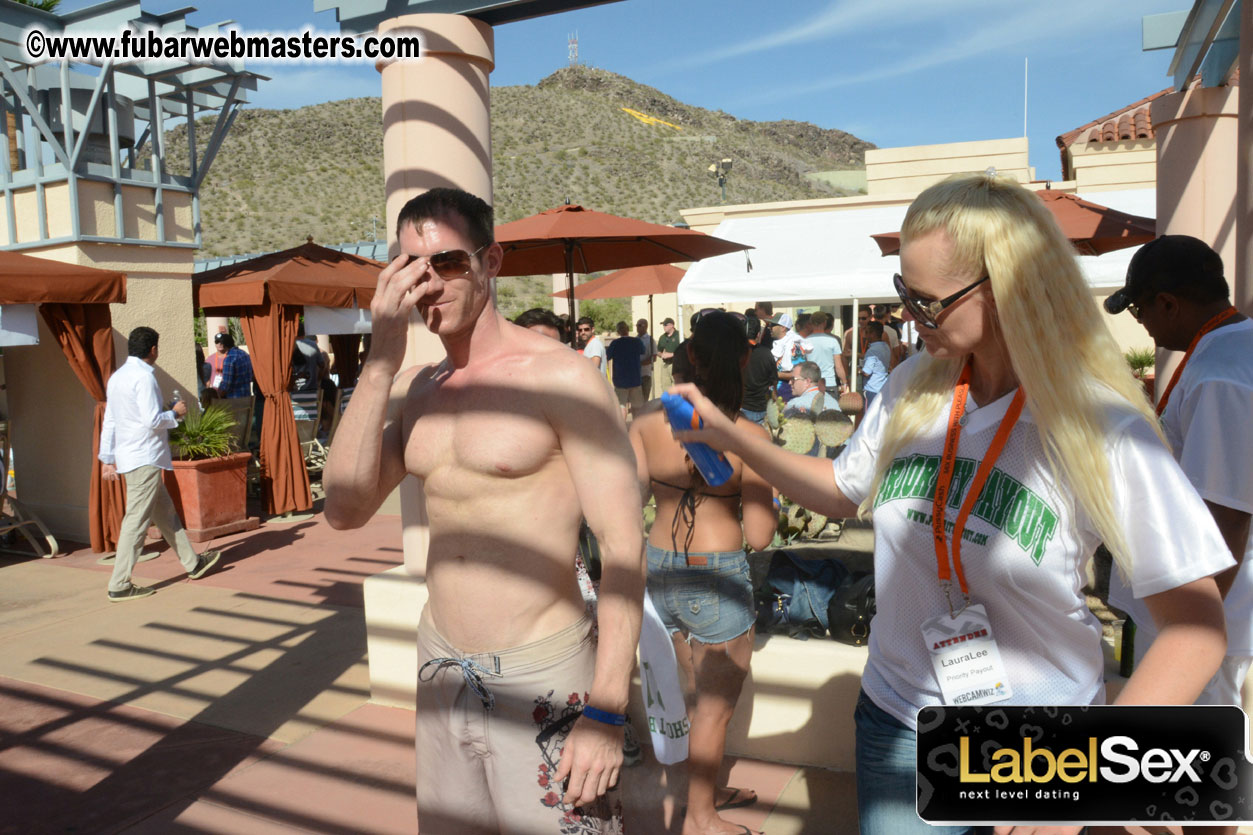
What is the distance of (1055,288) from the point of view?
1.49 m

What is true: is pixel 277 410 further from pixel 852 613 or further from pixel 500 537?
pixel 500 537

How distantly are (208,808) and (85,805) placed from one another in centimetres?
50

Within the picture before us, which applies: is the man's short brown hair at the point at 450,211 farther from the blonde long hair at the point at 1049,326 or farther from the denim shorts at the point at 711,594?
the denim shorts at the point at 711,594

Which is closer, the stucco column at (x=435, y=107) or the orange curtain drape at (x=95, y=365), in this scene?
the stucco column at (x=435, y=107)

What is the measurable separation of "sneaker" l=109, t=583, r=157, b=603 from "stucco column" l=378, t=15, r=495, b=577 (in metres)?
3.34

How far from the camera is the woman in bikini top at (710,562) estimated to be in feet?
9.90

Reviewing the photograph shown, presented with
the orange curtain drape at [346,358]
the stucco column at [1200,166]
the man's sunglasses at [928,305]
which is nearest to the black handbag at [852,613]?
the man's sunglasses at [928,305]


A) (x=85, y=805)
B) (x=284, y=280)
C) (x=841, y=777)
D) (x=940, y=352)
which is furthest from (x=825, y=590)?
(x=284, y=280)

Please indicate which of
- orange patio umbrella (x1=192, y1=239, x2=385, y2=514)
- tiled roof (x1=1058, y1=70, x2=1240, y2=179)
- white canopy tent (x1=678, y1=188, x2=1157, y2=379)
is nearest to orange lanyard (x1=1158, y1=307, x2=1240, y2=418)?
white canopy tent (x1=678, y1=188, x2=1157, y2=379)

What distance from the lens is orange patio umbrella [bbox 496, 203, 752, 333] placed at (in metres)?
6.12

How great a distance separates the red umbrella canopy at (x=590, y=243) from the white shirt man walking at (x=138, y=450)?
2750 millimetres

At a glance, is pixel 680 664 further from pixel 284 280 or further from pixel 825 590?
pixel 284 280

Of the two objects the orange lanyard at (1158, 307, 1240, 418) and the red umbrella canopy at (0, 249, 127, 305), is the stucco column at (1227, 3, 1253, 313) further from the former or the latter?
the red umbrella canopy at (0, 249, 127, 305)

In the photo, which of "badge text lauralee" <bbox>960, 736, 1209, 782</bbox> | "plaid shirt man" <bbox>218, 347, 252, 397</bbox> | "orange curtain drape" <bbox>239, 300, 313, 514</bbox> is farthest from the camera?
"plaid shirt man" <bbox>218, 347, 252, 397</bbox>
